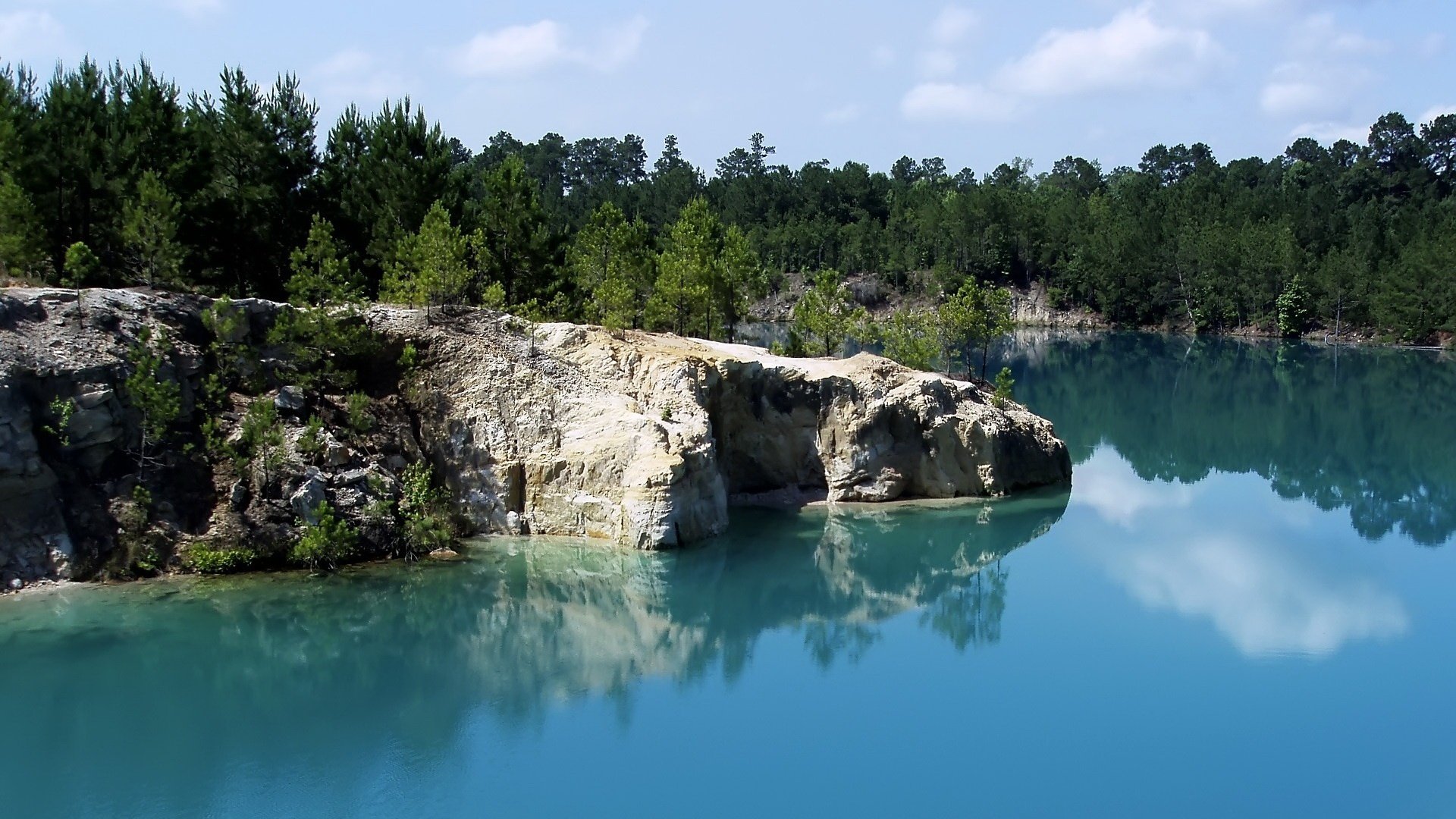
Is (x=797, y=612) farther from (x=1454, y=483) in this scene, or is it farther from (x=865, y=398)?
(x=1454, y=483)

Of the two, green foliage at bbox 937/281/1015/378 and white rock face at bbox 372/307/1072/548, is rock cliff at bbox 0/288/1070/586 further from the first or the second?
green foliage at bbox 937/281/1015/378

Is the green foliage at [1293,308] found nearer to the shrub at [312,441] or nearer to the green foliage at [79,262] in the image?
the shrub at [312,441]

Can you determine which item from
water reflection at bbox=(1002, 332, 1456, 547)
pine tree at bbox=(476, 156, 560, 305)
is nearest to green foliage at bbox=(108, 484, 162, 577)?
pine tree at bbox=(476, 156, 560, 305)

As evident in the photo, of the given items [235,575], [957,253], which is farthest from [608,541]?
[957,253]

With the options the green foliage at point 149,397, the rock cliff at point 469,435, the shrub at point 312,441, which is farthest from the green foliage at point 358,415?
the green foliage at point 149,397

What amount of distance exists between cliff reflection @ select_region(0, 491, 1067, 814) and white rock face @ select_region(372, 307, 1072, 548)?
1278mm

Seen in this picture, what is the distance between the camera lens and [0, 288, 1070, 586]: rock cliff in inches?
934

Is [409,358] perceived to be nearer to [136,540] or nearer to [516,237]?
[136,540]

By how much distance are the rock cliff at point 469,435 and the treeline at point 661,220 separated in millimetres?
2499

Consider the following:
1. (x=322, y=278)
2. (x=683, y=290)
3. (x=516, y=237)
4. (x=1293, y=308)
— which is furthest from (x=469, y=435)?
(x=1293, y=308)

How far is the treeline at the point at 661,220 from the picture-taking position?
30.1 m

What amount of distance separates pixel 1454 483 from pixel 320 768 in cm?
3878

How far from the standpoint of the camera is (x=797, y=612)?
25.2 m

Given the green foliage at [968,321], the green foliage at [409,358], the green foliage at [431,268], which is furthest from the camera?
the green foliage at [968,321]
